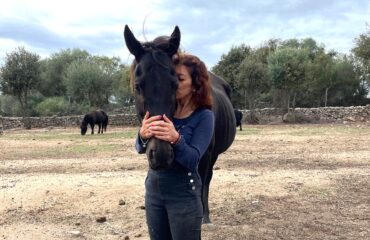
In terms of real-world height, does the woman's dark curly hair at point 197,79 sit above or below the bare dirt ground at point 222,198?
above

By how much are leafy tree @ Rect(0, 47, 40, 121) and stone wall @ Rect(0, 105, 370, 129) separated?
1431 mm

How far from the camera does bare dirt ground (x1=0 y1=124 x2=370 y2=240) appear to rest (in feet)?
16.7

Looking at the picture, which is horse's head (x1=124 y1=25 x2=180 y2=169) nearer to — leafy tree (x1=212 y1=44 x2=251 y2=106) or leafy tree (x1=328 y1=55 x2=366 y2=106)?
leafy tree (x1=212 y1=44 x2=251 y2=106)

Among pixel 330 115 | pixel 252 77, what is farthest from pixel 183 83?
pixel 330 115

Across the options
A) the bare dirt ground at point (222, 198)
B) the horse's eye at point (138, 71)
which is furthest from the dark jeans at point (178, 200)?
the bare dirt ground at point (222, 198)

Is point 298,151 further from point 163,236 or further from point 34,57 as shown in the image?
point 34,57

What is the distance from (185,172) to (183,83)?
52cm

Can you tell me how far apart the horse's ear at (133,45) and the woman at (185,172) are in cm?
22

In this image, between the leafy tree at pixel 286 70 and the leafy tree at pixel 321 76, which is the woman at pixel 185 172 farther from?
the leafy tree at pixel 321 76

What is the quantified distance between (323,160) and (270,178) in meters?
2.86

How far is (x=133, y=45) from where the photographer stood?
2441mm

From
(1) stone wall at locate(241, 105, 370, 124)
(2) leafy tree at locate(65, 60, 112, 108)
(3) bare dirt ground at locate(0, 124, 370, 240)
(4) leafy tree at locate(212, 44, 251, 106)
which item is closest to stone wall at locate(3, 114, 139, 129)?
(2) leafy tree at locate(65, 60, 112, 108)

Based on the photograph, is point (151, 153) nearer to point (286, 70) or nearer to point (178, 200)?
point (178, 200)

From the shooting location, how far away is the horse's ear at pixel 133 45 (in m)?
2.40
